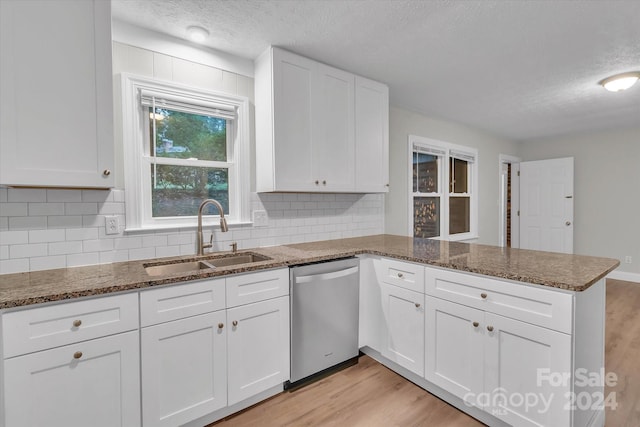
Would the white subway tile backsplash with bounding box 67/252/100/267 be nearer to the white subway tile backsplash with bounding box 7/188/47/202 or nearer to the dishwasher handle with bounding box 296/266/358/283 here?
the white subway tile backsplash with bounding box 7/188/47/202

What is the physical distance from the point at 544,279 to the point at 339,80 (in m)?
2.03

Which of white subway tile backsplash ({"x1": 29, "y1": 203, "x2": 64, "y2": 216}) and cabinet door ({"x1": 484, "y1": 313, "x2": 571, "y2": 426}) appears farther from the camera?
white subway tile backsplash ({"x1": 29, "y1": 203, "x2": 64, "y2": 216})

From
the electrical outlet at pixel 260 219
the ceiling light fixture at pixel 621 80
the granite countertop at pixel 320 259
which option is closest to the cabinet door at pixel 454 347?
the granite countertop at pixel 320 259

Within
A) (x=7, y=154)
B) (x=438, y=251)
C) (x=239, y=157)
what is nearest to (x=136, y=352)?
(x=7, y=154)

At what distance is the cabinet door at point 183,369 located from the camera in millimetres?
1510

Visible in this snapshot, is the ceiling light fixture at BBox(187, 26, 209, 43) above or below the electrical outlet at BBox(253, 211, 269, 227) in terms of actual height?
above

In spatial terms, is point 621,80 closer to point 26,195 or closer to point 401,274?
point 401,274

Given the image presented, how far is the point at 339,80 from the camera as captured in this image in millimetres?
2566

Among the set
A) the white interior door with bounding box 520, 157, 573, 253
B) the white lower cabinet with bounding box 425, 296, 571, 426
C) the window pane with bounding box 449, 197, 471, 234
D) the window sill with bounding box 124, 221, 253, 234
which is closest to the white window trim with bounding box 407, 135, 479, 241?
the window pane with bounding box 449, 197, 471, 234

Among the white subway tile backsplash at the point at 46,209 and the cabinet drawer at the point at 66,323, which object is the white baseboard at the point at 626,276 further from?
→ the white subway tile backsplash at the point at 46,209

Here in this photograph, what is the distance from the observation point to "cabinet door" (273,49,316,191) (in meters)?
2.25

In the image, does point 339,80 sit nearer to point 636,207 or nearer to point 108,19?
point 108,19

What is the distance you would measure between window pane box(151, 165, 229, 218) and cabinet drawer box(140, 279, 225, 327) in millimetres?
774

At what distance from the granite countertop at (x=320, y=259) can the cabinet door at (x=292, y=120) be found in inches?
22.7
